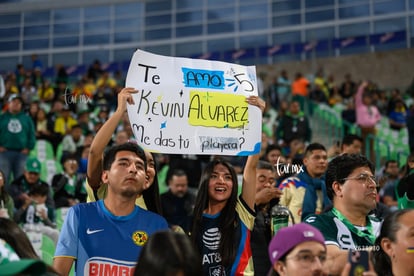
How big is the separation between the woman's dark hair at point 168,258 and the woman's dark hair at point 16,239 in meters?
0.67

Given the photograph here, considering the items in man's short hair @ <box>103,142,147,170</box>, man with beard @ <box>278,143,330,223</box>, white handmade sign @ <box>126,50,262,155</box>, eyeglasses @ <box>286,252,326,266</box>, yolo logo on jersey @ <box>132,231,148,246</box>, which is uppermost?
white handmade sign @ <box>126,50,262,155</box>

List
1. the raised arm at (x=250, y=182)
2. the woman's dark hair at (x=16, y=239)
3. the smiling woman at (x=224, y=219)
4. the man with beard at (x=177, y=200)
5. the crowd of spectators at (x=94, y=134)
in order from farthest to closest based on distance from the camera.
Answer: the man with beard at (x=177, y=200) → the crowd of spectators at (x=94, y=134) → the raised arm at (x=250, y=182) → the smiling woman at (x=224, y=219) → the woman's dark hair at (x=16, y=239)

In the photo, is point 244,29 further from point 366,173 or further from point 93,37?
point 366,173

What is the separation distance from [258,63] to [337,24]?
10.5 feet

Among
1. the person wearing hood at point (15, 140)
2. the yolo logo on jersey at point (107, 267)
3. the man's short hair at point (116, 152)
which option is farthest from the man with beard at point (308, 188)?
the person wearing hood at point (15, 140)

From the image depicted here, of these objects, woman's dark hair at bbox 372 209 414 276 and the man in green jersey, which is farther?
the man in green jersey

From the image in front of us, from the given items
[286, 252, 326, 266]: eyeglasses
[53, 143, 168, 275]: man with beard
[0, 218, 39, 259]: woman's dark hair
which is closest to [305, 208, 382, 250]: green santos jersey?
[286, 252, 326, 266]: eyeglasses

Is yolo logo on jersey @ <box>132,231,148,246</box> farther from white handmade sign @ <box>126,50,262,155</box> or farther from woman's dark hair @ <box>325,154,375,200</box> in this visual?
woman's dark hair @ <box>325,154,375,200</box>

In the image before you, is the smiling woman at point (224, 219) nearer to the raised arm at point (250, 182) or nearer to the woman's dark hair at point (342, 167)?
the raised arm at point (250, 182)

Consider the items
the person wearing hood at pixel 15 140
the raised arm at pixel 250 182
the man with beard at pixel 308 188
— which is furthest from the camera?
the person wearing hood at pixel 15 140

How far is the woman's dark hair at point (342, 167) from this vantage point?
482 cm

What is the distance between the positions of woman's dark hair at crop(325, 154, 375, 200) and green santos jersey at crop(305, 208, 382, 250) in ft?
0.71

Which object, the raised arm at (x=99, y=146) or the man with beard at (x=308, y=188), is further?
the man with beard at (x=308, y=188)

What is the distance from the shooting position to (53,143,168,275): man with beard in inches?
177
